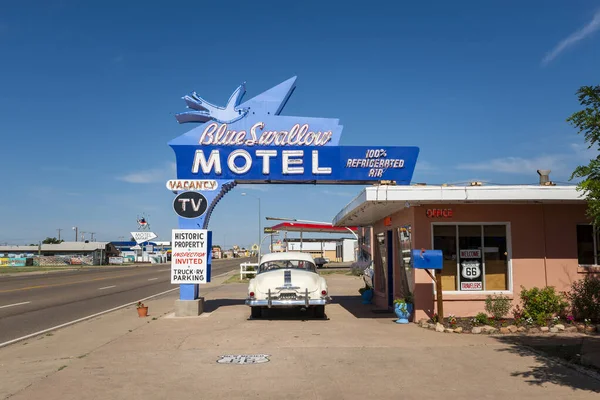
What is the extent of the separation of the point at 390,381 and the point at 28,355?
6817 mm

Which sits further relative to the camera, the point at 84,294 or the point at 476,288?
the point at 84,294

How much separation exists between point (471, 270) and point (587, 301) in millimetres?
2614

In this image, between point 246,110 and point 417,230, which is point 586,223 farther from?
point 246,110

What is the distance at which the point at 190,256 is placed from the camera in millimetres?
15867

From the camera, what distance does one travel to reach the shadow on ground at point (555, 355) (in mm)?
7426

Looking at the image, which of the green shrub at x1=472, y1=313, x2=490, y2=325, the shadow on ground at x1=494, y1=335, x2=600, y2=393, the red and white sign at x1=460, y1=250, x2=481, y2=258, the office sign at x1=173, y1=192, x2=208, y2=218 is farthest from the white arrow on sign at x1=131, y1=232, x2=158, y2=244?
the shadow on ground at x1=494, y1=335, x2=600, y2=393

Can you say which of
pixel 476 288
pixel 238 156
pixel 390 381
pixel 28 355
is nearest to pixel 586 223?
pixel 476 288

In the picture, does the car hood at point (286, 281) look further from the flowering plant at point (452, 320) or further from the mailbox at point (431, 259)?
the flowering plant at point (452, 320)

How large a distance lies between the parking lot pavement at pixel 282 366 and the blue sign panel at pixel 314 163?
4.69 meters

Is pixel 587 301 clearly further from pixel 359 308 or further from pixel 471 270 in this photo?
pixel 359 308

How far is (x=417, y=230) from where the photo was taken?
1329 centimetres

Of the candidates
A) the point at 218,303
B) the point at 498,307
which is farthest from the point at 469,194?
the point at 218,303

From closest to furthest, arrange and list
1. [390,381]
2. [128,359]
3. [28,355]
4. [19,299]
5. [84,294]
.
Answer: [390,381], [128,359], [28,355], [19,299], [84,294]

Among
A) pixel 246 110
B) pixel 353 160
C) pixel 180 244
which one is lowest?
pixel 180 244
